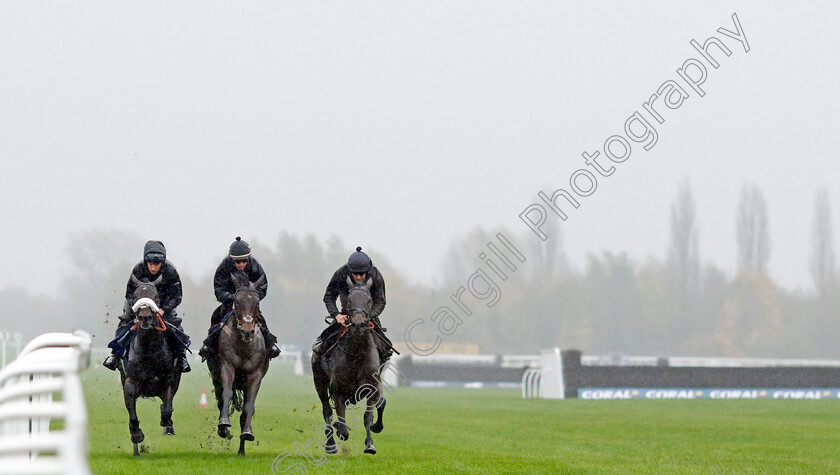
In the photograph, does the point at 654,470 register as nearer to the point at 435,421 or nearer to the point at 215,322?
the point at 215,322

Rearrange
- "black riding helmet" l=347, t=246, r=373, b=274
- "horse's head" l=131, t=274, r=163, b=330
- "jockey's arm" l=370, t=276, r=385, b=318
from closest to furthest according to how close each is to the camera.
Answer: "horse's head" l=131, t=274, r=163, b=330
"black riding helmet" l=347, t=246, r=373, b=274
"jockey's arm" l=370, t=276, r=385, b=318

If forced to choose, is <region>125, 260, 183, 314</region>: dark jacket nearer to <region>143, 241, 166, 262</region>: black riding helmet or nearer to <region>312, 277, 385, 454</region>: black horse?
<region>143, 241, 166, 262</region>: black riding helmet

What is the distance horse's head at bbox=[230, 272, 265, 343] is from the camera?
40.7ft

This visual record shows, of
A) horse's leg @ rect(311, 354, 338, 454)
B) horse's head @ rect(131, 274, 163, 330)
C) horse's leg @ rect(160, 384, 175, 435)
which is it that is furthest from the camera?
horse's leg @ rect(311, 354, 338, 454)

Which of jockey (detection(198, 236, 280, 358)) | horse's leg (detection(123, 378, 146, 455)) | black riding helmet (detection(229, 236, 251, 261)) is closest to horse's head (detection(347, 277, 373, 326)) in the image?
jockey (detection(198, 236, 280, 358))

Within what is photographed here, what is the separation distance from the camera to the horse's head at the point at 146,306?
11.9 m

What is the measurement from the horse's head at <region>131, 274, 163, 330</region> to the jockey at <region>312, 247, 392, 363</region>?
6.51 ft

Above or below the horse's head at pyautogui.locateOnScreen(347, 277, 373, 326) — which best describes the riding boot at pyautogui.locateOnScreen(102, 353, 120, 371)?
below

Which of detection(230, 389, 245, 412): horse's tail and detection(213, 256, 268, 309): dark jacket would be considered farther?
detection(230, 389, 245, 412): horse's tail

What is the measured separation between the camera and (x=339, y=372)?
12805mm

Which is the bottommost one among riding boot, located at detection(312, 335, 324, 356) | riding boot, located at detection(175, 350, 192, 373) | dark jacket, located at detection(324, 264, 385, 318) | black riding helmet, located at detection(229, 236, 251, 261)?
riding boot, located at detection(175, 350, 192, 373)

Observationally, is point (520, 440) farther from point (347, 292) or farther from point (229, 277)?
point (229, 277)

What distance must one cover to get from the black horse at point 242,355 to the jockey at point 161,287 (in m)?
0.53

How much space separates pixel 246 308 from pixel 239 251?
92cm
